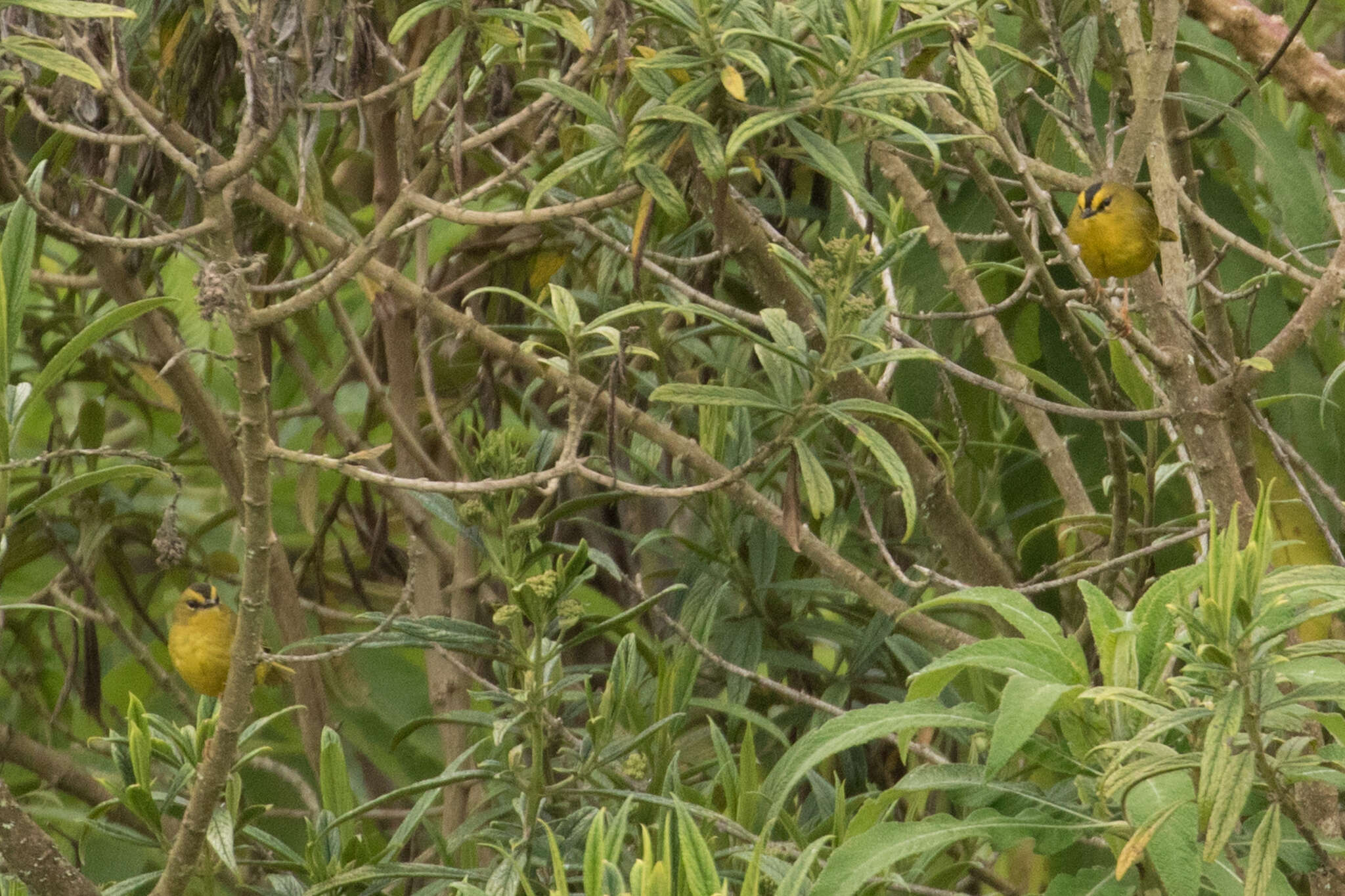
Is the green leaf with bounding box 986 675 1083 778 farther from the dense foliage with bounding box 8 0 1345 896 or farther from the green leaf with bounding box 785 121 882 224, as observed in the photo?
the green leaf with bounding box 785 121 882 224

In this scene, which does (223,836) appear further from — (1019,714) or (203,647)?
(203,647)

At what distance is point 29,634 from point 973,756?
1592mm

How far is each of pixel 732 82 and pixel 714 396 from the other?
315 mm

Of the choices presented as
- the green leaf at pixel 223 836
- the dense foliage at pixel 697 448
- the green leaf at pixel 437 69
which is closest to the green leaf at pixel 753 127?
the dense foliage at pixel 697 448

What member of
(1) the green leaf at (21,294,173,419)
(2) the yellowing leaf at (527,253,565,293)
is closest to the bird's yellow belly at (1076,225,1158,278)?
(2) the yellowing leaf at (527,253,565,293)

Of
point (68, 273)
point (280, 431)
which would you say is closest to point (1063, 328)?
point (68, 273)

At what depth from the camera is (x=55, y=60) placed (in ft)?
3.84

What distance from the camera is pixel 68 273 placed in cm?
225

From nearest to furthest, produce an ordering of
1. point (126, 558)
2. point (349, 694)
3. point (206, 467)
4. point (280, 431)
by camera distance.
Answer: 1. point (349, 694)
2. point (126, 558)
3. point (206, 467)
4. point (280, 431)

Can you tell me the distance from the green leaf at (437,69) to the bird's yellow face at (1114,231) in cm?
68

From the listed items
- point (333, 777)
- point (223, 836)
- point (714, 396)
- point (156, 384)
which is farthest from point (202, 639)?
point (714, 396)

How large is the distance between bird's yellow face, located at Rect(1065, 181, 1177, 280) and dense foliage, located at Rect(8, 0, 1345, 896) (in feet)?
0.16

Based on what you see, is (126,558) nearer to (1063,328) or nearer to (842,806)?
(842,806)

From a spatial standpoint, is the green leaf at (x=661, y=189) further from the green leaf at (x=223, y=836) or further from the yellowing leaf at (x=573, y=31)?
the green leaf at (x=223, y=836)
